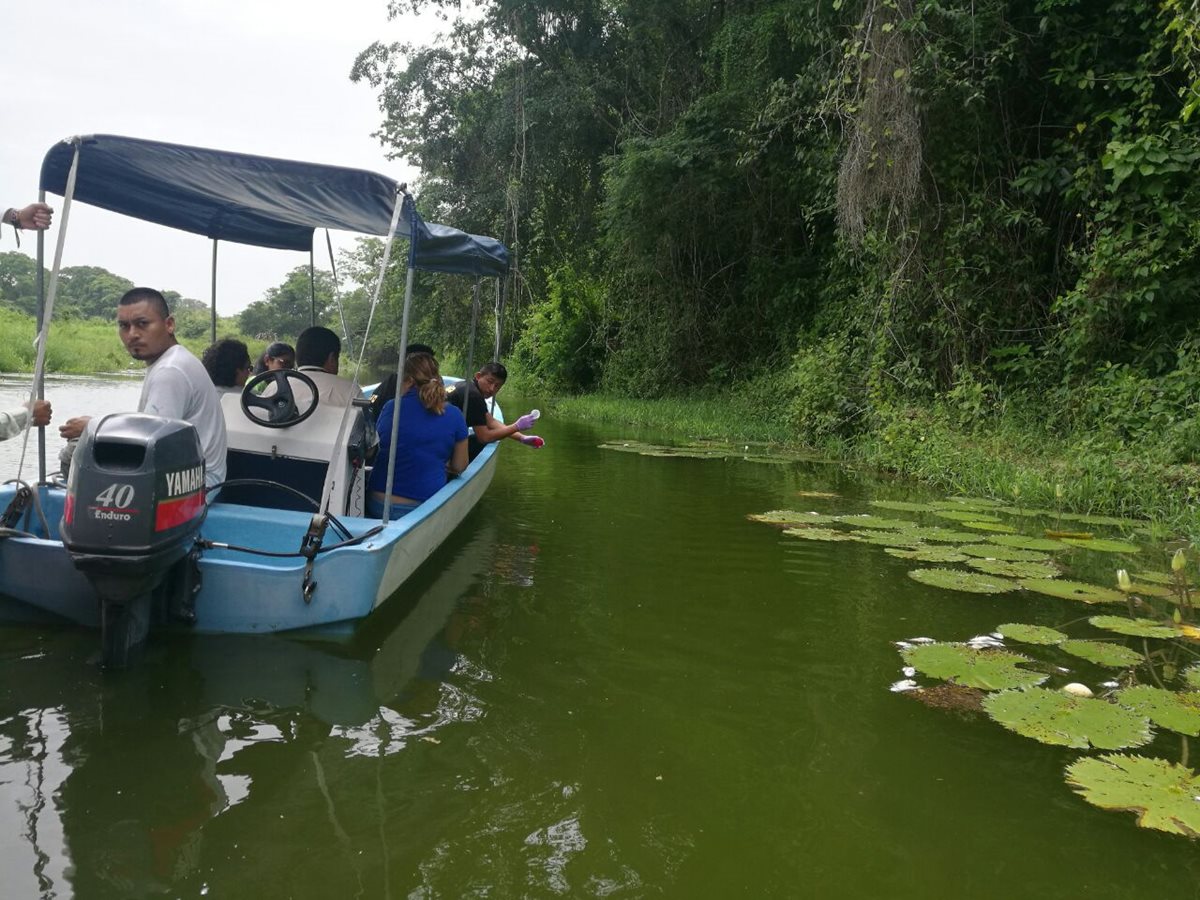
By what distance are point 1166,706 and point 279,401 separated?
3837 mm

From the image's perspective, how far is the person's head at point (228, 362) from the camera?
5000 millimetres

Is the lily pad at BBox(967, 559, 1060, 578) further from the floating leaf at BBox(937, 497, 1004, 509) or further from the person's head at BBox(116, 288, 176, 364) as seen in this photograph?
the person's head at BBox(116, 288, 176, 364)

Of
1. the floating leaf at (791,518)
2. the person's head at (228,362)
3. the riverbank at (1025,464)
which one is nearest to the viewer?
the person's head at (228,362)

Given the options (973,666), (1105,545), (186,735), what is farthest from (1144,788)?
(1105,545)

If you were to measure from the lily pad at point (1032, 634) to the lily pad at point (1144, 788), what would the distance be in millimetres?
1028

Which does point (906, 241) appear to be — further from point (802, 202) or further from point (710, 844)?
point (710, 844)

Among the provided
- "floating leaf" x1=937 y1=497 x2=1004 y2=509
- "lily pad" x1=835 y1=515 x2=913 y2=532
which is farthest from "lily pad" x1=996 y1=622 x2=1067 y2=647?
"floating leaf" x1=937 y1=497 x2=1004 y2=509

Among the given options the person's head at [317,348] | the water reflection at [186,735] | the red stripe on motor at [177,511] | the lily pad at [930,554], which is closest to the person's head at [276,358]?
the person's head at [317,348]

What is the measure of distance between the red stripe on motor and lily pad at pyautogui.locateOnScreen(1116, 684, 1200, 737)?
10.8 feet

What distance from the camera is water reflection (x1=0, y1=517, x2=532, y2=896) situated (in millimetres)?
2201

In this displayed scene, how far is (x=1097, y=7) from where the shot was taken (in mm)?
8922

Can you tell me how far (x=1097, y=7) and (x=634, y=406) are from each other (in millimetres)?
9036

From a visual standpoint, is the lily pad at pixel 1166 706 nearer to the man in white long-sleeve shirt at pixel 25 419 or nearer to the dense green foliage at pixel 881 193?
the man in white long-sleeve shirt at pixel 25 419

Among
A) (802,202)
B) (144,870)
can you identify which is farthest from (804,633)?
(802,202)
